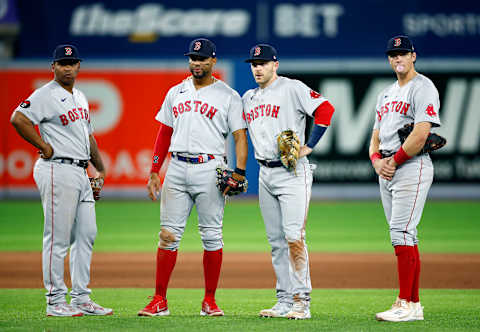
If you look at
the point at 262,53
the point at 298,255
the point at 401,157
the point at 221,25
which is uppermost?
the point at 221,25

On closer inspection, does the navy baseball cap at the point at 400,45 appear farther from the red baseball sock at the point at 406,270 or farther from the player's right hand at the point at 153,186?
the player's right hand at the point at 153,186

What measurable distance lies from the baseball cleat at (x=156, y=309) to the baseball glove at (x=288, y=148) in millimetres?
1448

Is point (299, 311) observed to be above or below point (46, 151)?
below

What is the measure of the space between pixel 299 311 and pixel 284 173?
42.1 inches

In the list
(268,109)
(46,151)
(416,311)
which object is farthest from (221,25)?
(416,311)

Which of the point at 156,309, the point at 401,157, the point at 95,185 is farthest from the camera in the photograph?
the point at 95,185

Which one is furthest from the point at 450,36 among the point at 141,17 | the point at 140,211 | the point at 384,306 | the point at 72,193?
the point at 72,193

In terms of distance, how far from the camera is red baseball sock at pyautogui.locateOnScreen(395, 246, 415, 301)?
5852mm

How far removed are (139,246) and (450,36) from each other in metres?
12.0

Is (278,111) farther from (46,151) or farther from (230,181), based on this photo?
(46,151)

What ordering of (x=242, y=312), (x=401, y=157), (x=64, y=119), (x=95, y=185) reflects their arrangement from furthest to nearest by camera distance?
(x=95, y=185), (x=242, y=312), (x=64, y=119), (x=401, y=157)

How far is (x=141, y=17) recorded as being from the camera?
20375mm

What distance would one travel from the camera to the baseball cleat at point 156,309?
5.95 metres

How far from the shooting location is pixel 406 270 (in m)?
5.87
